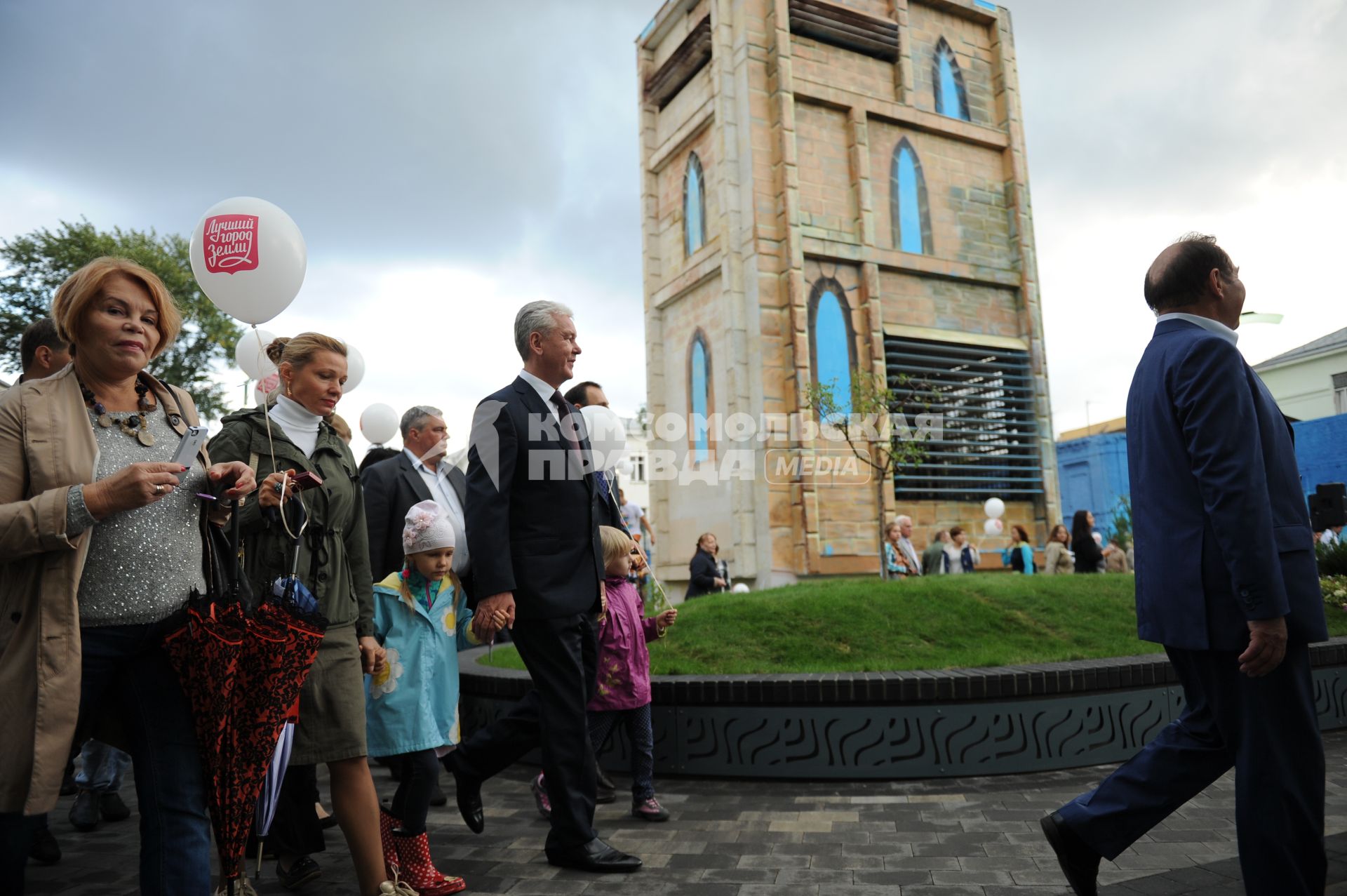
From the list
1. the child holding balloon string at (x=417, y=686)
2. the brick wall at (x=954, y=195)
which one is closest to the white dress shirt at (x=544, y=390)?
the child holding balloon string at (x=417, y=686)

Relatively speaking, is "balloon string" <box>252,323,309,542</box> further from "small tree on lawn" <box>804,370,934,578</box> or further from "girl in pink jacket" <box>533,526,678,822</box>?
"small tree on lawn" <box>804,370,934,578</box>

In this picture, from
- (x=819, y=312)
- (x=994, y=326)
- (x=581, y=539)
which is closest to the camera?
(x=581, y=539)

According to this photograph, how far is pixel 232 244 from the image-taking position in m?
5.43

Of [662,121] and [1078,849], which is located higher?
[662,121]

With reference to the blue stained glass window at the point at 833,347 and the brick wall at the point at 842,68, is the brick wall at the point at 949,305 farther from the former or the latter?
the brick wall at the point at 842,68

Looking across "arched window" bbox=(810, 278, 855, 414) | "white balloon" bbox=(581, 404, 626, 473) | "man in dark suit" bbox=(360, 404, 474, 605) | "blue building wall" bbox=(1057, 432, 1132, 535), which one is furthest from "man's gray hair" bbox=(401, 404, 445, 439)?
"blue building wall" bbox=(1057, 432, 1132, 535)

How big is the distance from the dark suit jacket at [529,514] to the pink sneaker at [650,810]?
1242 millimetres

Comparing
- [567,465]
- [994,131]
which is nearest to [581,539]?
[567,465]

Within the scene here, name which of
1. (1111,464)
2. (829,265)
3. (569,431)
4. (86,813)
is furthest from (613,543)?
(1111,464)

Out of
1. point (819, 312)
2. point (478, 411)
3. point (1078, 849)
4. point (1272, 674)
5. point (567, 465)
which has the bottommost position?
point (1078, 849)

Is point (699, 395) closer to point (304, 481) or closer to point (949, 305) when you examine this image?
point (949, 305)

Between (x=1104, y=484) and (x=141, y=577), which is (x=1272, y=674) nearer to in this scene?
(x=141, y=577)

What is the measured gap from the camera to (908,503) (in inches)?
680

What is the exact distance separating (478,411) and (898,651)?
12.4 ft
